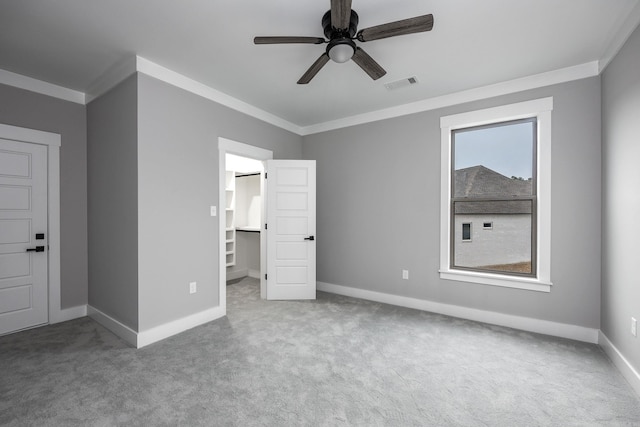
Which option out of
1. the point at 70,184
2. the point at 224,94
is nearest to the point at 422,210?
the point at 224,94

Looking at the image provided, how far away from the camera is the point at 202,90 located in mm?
3262

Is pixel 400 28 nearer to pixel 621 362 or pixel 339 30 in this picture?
pixel 339 30

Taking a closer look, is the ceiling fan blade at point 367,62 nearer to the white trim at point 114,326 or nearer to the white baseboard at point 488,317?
the white baseboard at point 488,317

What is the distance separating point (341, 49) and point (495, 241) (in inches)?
110

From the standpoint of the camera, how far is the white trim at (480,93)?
2830 mm

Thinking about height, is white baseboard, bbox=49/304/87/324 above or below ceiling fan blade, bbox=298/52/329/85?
below

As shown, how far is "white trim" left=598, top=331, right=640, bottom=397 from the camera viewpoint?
6.71 feet

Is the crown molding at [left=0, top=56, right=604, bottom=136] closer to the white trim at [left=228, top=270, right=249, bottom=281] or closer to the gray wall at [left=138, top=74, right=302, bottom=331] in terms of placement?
the gray wall at [left=138, top=74, right=302, bottom=331]

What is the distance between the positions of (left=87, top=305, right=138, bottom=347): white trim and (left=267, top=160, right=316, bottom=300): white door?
5.81 ft

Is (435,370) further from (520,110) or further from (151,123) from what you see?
(151,123)

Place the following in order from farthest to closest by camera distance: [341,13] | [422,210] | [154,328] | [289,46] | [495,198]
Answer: [422,210] < [495,198] < [154,328] < [289,46] < [341,13]

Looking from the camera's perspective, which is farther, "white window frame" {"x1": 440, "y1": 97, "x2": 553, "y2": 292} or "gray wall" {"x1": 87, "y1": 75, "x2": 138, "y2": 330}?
"white window frame" {"x1": 440, "y1": 97, "x2": 553, "y2": 292}

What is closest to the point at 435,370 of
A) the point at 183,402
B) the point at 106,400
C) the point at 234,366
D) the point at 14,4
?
the point at 234,366

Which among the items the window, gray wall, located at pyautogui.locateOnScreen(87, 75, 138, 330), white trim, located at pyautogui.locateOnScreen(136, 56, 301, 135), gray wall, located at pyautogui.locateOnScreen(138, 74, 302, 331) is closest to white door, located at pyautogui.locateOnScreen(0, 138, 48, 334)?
gray wall, located at pyautogui.locateOnScreen(87, 75, 138, 330)
